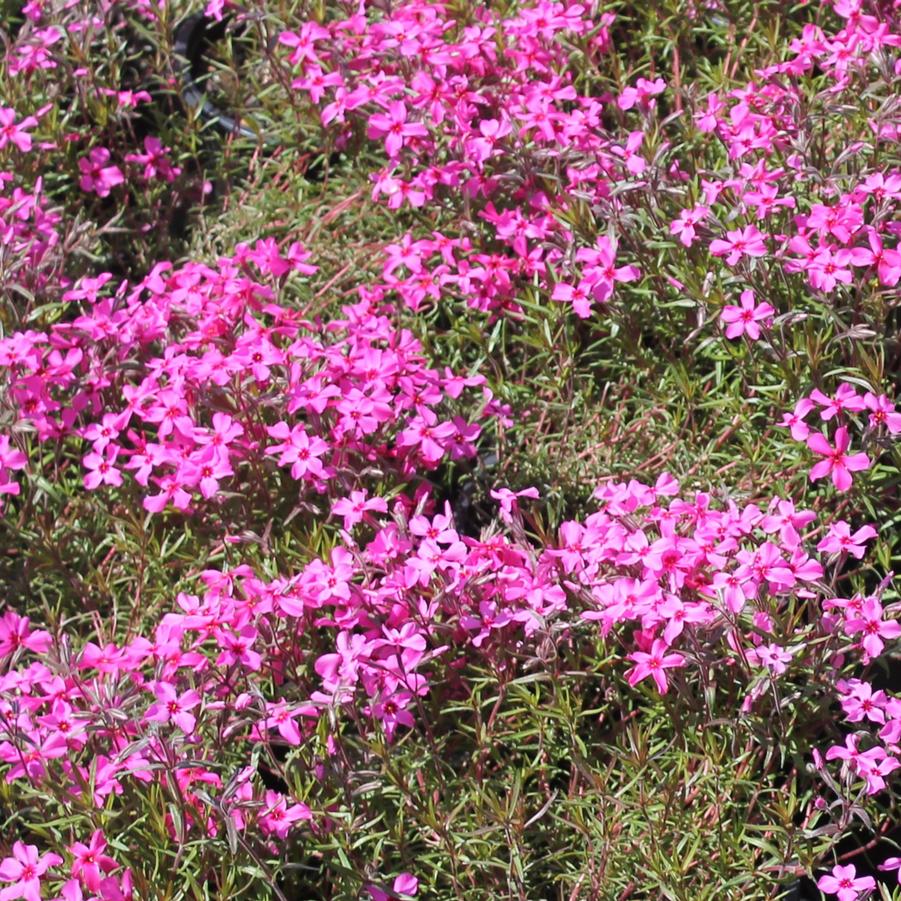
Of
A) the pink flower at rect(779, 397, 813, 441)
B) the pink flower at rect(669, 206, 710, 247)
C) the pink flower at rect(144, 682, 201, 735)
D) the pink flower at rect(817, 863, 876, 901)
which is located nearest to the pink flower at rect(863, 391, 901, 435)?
the pink flower at rect(779, 397, 813, 441)

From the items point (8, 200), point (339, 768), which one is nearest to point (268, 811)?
point (339, 768)

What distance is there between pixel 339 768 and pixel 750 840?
2.69ft

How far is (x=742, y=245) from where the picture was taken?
3309 mm

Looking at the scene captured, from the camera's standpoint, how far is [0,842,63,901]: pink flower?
266 cm

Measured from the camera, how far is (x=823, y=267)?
128 inches

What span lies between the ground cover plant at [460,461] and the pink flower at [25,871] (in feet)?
0.04

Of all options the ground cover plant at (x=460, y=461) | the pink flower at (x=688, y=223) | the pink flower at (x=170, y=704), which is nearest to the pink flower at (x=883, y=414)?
the ground cover plant at (x=460, y=461)

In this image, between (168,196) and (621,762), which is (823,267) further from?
(168,196)

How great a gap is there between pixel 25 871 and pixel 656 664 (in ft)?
4.17

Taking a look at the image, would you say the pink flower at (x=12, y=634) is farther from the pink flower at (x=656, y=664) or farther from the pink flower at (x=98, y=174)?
the pink flower at (x=98, y=174)

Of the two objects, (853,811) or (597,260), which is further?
(597,260)

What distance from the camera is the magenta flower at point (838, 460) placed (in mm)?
3021

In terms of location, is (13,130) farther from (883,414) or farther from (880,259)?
(883,414)

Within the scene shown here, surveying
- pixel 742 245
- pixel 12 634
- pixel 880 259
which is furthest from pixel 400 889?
pixel 880 259
